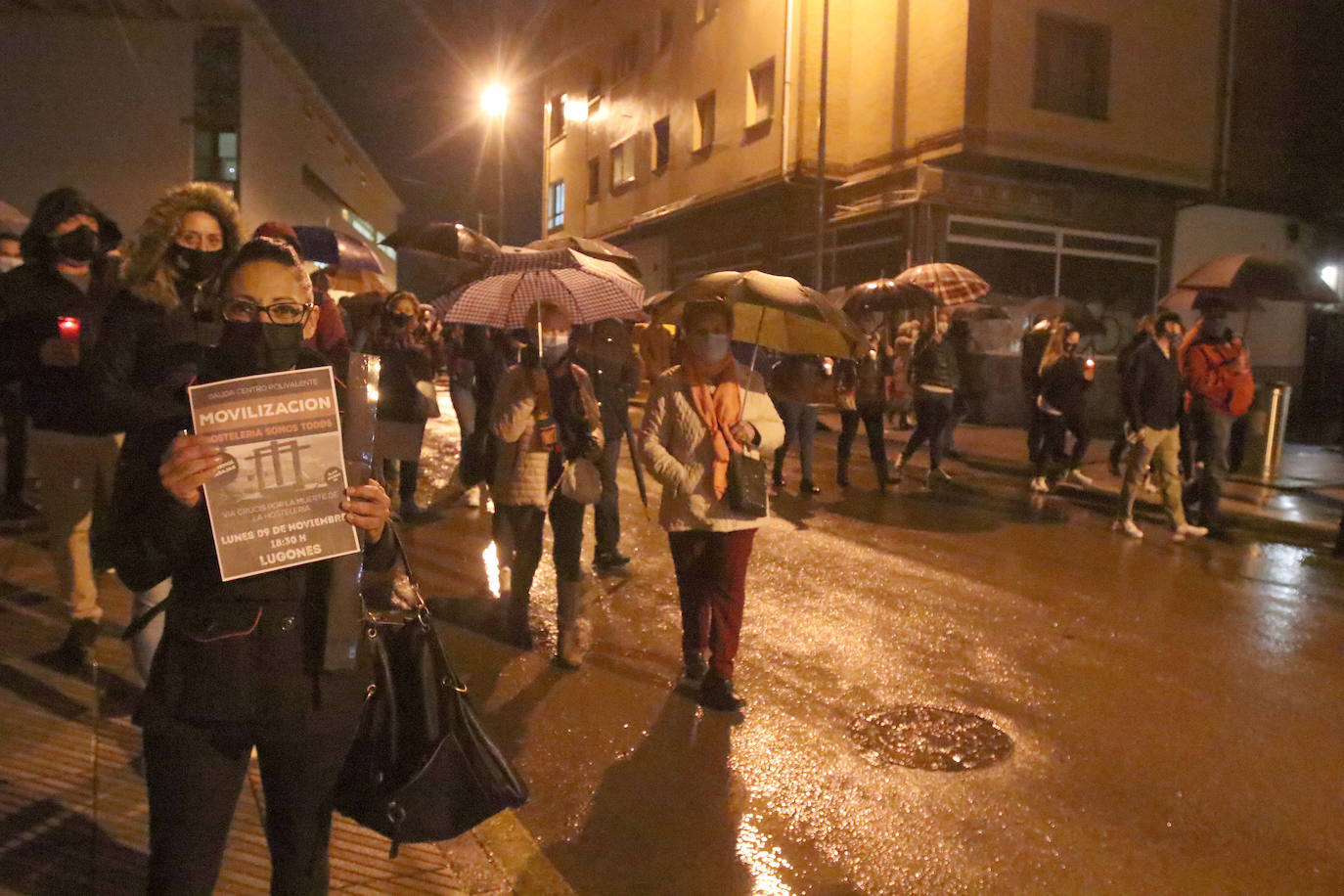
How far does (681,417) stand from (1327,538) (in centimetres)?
757

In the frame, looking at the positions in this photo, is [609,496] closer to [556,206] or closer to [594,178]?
[594,178]

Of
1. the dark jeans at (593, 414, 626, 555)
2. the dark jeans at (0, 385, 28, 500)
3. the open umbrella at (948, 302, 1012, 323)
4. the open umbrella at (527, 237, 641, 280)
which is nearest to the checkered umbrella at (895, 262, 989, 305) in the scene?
the open umbrella at (948, 302, 1012, 323)

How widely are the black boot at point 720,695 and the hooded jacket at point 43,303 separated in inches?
122

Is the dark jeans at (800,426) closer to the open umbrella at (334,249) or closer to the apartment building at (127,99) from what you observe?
the open umbrella at (334,249)

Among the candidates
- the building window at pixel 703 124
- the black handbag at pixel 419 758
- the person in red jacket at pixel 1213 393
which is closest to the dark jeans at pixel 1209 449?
the person in red jacket at pixel 1213 393

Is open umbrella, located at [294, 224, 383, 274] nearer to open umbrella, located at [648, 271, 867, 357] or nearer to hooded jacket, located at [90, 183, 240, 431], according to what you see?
open umbrella, located at [648, 271, 867, 357]

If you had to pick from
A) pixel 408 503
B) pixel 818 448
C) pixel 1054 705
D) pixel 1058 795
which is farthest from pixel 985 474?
pixel 1058 795

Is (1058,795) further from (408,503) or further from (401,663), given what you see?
(408,503)

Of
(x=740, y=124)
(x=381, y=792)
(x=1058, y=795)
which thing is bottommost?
(x=1058, y=795)

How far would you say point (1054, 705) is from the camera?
5.01m

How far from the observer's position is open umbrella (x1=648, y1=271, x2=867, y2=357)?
4953 millimetres

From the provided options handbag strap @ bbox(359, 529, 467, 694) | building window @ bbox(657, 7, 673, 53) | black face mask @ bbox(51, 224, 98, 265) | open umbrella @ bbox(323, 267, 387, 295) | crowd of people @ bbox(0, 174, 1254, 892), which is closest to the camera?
crowd of people @ bbox(0, 174, 1254, 892)

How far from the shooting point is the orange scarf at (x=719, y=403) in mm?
4801

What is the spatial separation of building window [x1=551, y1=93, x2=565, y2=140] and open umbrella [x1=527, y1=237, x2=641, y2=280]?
105ft
